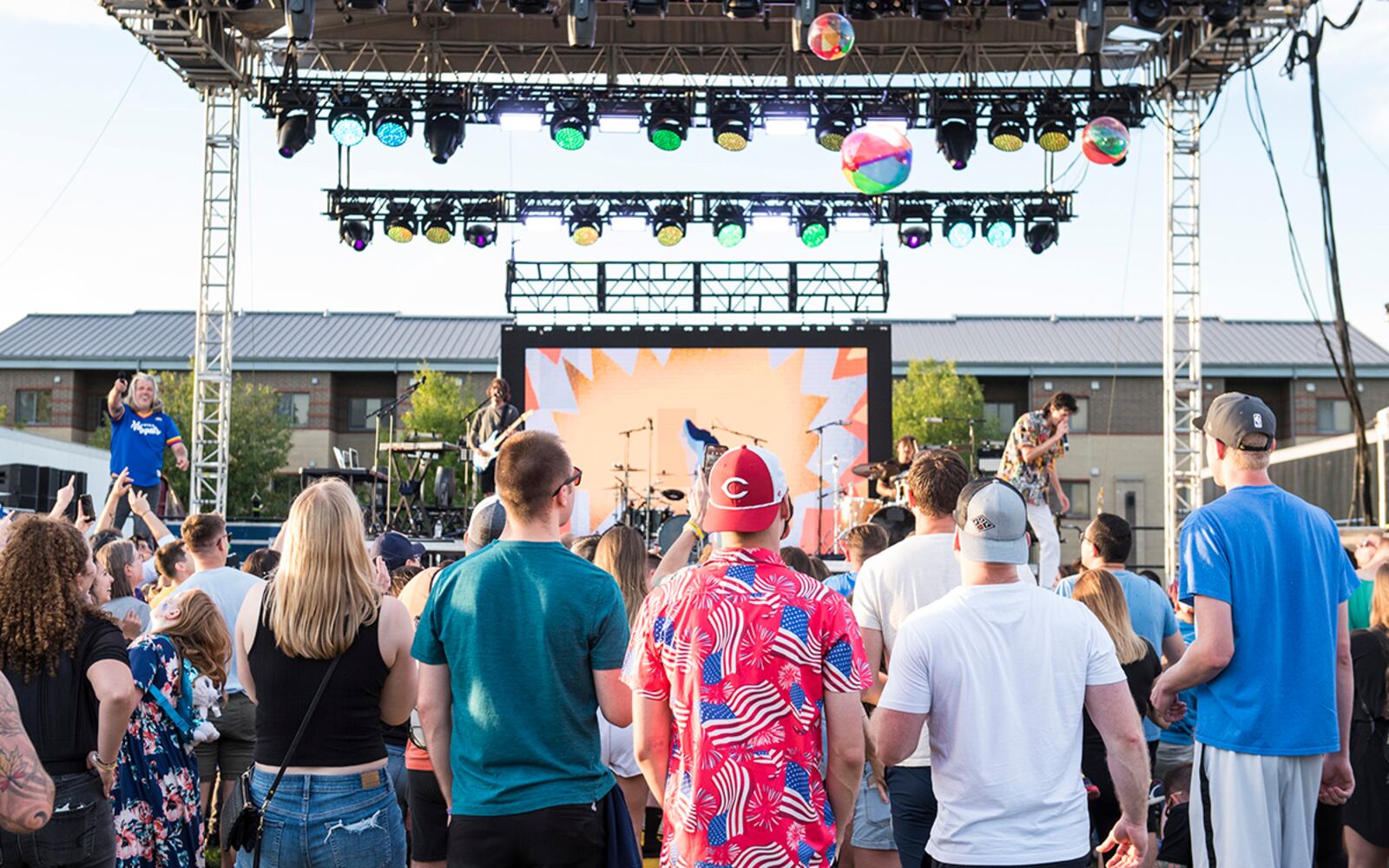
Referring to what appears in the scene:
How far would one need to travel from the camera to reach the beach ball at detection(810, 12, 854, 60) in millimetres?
11781

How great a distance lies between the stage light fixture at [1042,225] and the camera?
16.7 metres

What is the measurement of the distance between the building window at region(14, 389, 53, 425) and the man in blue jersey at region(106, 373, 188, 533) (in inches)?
1389

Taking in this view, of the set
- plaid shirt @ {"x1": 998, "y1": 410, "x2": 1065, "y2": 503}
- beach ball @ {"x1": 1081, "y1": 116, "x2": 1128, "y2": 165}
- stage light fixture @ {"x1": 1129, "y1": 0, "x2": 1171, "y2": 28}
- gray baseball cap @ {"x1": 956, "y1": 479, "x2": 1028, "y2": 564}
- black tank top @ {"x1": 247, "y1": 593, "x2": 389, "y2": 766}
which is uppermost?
stage light fixture @ {"x1": 1129, "y1": 0, "x2": 1171, "y2": 28}

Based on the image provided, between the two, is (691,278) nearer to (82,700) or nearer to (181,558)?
(181,558)

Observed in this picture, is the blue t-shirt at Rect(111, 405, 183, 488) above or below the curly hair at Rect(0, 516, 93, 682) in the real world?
above

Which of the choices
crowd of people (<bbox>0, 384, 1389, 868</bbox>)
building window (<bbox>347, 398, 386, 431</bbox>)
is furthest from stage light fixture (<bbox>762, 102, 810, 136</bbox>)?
building window (<bbox>347, 398, 386, 431</bbox>)

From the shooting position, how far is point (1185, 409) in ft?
52.8

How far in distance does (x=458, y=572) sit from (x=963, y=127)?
1284cm

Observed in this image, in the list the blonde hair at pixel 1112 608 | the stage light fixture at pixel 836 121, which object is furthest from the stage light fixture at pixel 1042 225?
the blonde hair at pixel 1112 608

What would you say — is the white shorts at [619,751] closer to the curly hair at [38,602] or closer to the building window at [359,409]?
the curly hair at [38,602]

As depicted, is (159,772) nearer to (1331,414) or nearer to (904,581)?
(904,581)

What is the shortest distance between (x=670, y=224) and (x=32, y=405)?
3351 cm

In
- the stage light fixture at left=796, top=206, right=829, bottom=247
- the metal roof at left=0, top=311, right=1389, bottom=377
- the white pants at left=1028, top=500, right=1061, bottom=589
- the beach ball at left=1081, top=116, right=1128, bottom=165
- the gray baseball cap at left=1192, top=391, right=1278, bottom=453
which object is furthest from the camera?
the metal roof at left=0, top=311, right=1389, bottom=377

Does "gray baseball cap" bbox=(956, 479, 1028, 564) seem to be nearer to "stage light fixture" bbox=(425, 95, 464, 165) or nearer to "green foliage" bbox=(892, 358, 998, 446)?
"stage light fixture" bbox=(425, 95, 464, 165)
